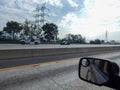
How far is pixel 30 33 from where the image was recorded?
97.8 meters

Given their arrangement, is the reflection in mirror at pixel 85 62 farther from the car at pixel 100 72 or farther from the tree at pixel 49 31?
the tree at pixel 49 31

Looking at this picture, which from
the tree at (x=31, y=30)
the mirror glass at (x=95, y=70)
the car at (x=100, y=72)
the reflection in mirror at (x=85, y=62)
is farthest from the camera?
the tree at (x=31, y=30)

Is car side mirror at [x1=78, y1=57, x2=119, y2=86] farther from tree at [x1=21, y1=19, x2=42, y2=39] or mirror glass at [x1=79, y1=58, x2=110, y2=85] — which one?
tree at [x1=21, y1=19, x2=42, y2=39]

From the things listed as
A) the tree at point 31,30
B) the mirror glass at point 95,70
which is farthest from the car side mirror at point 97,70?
the tree at point 31,30

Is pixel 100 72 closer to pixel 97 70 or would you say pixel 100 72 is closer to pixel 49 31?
pixel 97 70

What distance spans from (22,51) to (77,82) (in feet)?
33.2

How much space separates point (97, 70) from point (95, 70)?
6cm

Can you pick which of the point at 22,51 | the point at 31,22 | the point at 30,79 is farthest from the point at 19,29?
the point at 30,79

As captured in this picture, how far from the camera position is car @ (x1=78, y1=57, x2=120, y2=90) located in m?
2.06

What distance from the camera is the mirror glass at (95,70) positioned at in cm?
224

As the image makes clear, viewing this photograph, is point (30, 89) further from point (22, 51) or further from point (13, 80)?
point (22, 51)

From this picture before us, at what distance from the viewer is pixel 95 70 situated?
2.53 metres

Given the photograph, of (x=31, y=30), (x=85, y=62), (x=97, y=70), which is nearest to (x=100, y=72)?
(x=97, y=70)

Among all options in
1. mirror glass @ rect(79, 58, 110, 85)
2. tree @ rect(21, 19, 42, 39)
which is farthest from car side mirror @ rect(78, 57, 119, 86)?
tree @ rect(21, 19, 42, 39)
